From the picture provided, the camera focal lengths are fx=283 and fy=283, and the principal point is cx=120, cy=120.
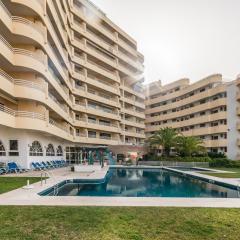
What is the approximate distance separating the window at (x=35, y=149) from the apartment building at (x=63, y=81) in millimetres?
105

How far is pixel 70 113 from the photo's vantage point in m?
46.0

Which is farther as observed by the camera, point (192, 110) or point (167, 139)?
point (192, 110)

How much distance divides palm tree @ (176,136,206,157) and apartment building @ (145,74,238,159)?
6.43 m

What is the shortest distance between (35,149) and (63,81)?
13058 mm

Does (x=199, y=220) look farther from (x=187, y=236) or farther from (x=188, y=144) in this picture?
(x=188, y=144)

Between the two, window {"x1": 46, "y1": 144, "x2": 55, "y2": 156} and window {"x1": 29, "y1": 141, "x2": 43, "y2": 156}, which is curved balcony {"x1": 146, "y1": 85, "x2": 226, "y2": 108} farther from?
window {"x1": 29, "y1": 141, "x2": 43, "y2": 156}

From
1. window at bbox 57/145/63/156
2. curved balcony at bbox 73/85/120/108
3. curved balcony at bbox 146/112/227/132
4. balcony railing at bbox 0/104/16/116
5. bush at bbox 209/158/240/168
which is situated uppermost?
curved balcony at bbox 73/85/120/108

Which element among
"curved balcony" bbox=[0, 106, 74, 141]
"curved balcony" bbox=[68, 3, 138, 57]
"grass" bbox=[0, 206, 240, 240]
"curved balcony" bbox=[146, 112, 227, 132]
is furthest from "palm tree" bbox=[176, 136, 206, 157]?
"grass" bbox=[0, 206, 240, 240]

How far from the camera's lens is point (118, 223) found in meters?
8.51

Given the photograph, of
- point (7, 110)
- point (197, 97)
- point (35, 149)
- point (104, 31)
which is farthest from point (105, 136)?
point (7, 110)

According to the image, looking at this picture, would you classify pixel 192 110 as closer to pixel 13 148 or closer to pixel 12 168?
pixel 13 148

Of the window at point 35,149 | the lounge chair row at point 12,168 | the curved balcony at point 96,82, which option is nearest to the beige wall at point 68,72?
the curved balcony at point 96,82

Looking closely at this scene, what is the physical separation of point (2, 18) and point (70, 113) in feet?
79.9

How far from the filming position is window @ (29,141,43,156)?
29.6 meters
